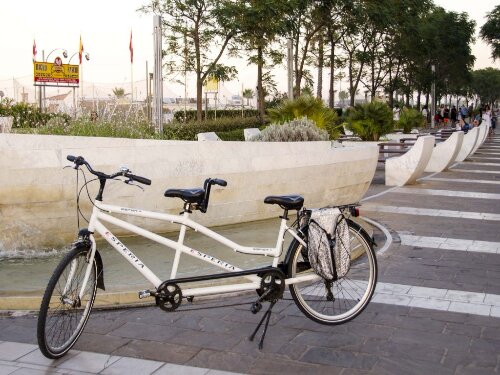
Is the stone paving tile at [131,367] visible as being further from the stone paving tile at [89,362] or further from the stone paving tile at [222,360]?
the stone paving tile at [222,360]

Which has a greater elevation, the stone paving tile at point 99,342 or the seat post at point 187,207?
the seat post at point 187,207

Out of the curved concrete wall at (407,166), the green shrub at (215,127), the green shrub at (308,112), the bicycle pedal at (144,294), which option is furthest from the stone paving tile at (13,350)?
the green shrub at (215,127)

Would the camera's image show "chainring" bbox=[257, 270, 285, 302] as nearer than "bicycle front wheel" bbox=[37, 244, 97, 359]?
No

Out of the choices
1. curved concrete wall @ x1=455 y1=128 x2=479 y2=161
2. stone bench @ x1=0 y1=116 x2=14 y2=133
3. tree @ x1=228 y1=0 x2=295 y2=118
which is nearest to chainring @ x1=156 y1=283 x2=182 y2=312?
stone bench @ x1=0 y1=116 x2=14 y2=133

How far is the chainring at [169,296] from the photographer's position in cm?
448

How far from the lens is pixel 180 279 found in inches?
177

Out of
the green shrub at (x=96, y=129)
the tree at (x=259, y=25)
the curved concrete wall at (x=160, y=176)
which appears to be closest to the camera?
the curved concrete wall at (x=160, y=176)

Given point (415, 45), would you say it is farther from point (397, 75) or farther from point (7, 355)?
point (7, 355)

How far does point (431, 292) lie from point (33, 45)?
1825 inches

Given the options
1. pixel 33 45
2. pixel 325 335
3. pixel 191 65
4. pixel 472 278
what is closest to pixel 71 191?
pixel 325 335

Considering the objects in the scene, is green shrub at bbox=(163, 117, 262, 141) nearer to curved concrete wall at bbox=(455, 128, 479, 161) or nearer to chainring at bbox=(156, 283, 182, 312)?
curved concrete wall at bbox=(455, 128, 479, 161)

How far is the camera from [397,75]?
51250mm

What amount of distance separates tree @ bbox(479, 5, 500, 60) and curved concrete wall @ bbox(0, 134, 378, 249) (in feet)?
126

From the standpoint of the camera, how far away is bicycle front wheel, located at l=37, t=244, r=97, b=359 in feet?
13.7
